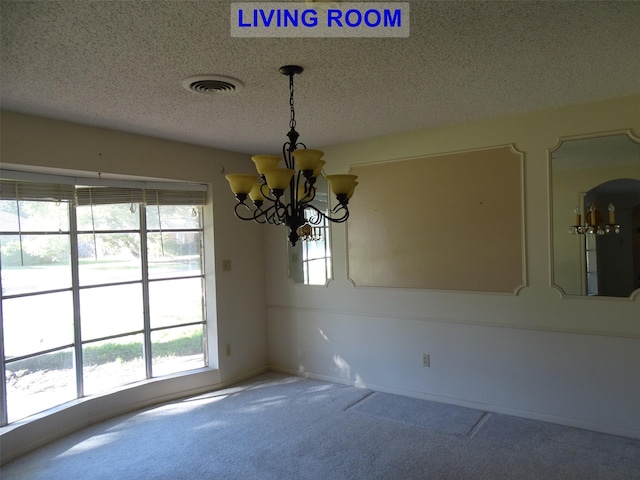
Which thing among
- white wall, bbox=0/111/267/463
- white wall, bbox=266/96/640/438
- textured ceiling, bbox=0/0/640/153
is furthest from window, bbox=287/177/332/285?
textured ceiling, bbox=0/0/640/153

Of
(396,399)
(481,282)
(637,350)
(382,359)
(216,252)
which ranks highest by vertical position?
(216,252)

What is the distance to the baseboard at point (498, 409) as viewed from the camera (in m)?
3.09

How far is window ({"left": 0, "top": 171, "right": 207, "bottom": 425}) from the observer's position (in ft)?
10.5

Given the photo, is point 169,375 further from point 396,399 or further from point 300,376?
point 396,399

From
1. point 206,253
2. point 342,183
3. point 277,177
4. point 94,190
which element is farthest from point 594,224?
point 94,190

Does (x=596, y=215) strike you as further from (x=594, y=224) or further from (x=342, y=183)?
(x=342, y=183)

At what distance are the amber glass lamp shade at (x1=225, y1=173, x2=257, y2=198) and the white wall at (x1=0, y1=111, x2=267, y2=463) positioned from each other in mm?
1716

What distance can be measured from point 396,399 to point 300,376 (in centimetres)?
113

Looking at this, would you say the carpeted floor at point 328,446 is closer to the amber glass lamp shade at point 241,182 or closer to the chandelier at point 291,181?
the chandelier at point 291,181

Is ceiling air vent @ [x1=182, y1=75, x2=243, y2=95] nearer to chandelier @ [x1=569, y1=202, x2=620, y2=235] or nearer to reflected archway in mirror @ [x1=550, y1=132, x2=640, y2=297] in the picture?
reflected archway in mirror @ [x1=550, y1=132, x2=640, y2=297]

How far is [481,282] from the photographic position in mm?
3568

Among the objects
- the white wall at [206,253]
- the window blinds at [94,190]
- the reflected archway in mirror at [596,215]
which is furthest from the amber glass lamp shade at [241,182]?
the reflected archway in mirror at [596,215]

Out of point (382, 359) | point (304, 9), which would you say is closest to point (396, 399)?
point (382, 359)

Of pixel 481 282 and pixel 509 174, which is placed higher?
pixel 509 174
